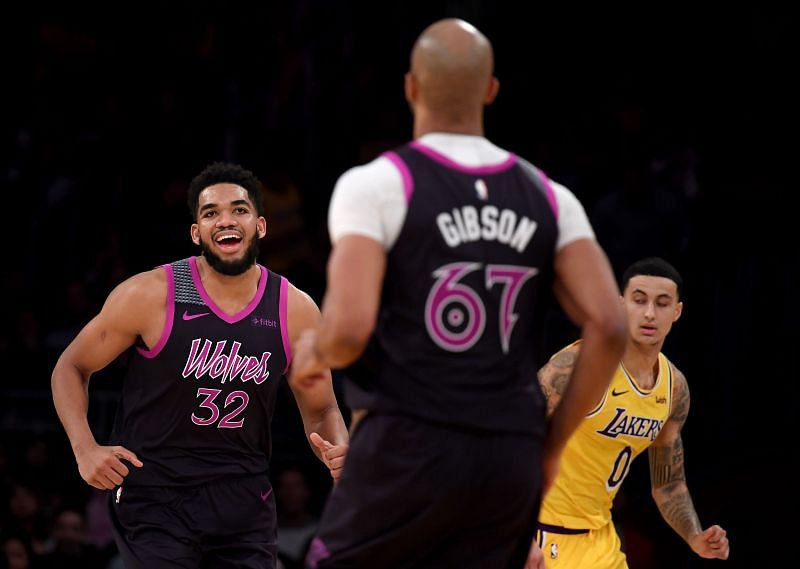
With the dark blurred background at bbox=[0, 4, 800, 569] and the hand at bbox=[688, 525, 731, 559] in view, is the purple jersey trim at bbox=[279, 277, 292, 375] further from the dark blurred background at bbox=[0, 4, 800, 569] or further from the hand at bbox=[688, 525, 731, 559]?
the dark blurred background at bbox=[0, 4, 800, 569]

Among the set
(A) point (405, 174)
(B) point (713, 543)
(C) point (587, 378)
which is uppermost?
(A) point (405, 174)

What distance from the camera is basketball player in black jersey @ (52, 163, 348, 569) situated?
Result: 461 centimetres

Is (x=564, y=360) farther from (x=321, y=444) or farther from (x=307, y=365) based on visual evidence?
(x=307, y=365)

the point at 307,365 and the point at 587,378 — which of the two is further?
the point at 587,378

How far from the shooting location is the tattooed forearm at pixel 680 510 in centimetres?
534

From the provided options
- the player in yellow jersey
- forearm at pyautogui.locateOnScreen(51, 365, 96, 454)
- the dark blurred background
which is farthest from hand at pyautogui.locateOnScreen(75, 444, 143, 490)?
the dark blurred background

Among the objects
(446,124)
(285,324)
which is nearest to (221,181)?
(285,324)

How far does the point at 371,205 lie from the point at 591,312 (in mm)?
617

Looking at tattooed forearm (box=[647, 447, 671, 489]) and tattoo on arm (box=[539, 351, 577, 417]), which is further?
tattooed forearm (box=[647, 447, 671, 489])

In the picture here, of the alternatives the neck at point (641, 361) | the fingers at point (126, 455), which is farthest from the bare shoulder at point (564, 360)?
the fingers at point (126, 455)

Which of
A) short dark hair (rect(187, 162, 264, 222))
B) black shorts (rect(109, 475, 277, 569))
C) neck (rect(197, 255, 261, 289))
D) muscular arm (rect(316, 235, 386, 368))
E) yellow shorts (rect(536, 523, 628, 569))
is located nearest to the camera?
muscular arm (rect(316, 235, 386, 368))

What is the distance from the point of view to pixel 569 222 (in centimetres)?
316

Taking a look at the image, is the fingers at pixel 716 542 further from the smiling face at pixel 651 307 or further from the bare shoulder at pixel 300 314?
the bare shoulder at pixel 300 314

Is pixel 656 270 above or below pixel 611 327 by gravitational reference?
below
